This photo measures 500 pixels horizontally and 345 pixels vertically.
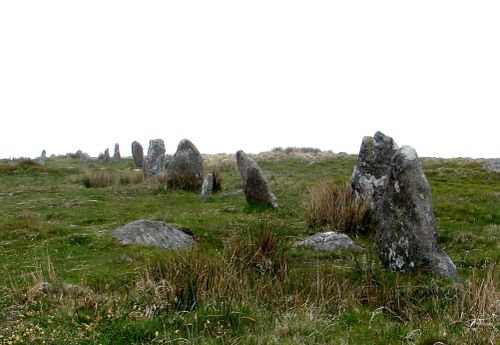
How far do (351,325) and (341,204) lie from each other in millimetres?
7480

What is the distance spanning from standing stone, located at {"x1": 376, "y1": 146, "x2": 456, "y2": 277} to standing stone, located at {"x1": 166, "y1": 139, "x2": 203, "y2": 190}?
1396cm

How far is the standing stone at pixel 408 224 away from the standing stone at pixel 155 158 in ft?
73.7

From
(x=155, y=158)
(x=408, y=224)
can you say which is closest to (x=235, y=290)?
(x=408, y=224)

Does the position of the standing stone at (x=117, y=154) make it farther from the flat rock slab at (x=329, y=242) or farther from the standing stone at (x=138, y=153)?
the flat rock slab at (x=329, y=242)

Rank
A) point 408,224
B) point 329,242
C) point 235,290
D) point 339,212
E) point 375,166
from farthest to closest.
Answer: point 375,166
point 339,212
point 329,242
point 408,224
point 235,290

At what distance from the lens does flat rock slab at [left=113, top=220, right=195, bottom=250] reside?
11.9 metres

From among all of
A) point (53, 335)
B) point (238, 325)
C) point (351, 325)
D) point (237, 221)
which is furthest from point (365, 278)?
point (237, 221)

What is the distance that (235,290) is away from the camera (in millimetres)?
7477

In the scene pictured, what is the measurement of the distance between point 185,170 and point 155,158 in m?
9.17

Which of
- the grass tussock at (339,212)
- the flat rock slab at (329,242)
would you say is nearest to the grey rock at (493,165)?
the grass tussock at (339,212)

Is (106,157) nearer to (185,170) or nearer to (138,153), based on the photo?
(138,153)

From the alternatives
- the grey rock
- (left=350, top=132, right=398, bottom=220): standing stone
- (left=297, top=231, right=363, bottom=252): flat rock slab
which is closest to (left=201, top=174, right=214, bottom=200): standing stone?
(left=350, top=132, right=398, bottom=220): standing stone

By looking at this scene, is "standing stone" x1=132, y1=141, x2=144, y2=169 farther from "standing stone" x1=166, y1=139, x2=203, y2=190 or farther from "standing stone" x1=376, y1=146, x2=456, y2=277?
"standing stone" x1=376, y1=146, x2=456, y2=277

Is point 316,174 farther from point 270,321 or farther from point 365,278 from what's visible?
point 270,321
